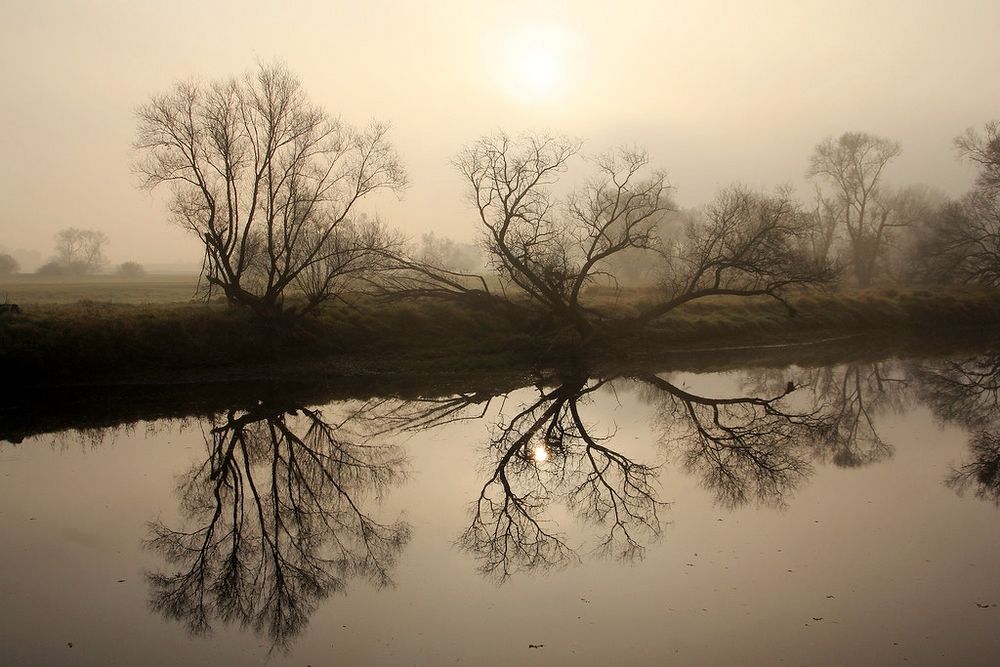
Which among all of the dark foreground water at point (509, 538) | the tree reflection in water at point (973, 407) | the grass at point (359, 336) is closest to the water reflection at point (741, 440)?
the dark foreground water at point (509, 538)

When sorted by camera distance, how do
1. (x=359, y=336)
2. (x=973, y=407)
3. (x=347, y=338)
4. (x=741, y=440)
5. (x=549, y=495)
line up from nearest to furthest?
(x=549, y=495) → (x=741, y=440) → (x=973, y=407) → (x=347, y=338) → (x=359, y=336)

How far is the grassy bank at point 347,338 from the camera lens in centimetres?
2256

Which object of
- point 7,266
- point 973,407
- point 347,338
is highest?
point 7,266

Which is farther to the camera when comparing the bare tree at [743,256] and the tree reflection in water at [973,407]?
the bare tree at [743,256]

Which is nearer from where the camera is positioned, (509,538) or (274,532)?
(509,538)

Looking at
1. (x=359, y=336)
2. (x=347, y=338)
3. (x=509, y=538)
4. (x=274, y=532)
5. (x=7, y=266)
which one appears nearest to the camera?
(x=509, y=538)

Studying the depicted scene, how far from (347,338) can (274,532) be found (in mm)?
16497

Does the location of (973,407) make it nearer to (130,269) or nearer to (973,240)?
(973,240)

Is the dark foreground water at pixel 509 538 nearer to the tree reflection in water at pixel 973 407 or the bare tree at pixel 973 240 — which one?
the tree reflection in water at pixel 973 407

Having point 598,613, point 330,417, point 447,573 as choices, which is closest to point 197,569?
point 447,573

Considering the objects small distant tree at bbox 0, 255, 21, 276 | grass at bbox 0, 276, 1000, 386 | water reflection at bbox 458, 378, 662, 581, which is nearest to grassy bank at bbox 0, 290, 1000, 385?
grass at bbox 0, 276, 1000, 386

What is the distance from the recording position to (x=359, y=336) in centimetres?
2672

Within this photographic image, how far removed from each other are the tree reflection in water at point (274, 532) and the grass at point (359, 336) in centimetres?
898

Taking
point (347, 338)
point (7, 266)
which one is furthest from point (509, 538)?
point (7, 266)
